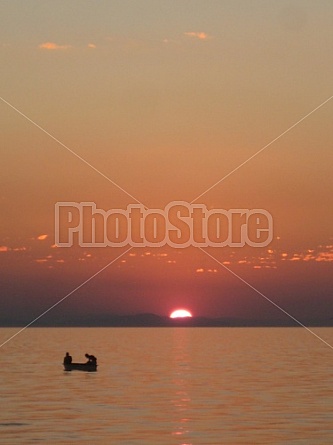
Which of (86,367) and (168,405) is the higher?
(86,367)

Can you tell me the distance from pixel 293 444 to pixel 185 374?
41386mm

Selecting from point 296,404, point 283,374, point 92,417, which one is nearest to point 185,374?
point 283,374

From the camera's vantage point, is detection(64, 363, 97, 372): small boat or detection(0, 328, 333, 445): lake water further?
detection(64, 363, 97, 372): small boat

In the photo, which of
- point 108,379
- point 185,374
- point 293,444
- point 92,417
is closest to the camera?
point 293,444

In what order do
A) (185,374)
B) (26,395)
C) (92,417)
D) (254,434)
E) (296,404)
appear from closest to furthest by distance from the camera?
1. (254,434)
2. (92,417)
3. (296,404)
4. (26,395)
5. (185,374)

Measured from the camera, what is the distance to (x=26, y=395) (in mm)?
62656

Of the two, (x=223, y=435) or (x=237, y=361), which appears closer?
(x=223, y=435)

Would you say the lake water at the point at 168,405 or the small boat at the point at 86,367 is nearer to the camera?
the lake water at the point at 168,405

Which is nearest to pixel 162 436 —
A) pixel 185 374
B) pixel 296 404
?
pixel 296 404

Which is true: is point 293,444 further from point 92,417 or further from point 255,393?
point 255,393

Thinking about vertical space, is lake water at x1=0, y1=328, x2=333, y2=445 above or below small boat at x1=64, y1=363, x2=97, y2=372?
below

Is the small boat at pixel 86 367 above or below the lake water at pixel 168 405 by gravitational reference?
above

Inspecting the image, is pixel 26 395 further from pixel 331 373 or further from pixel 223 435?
pixel 331 373

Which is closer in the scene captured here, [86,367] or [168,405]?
[168,405]
